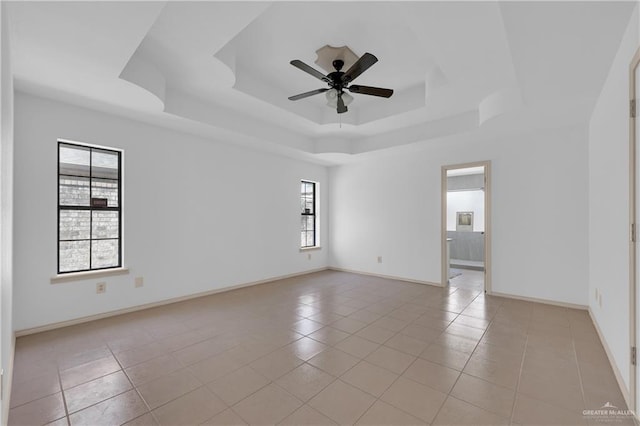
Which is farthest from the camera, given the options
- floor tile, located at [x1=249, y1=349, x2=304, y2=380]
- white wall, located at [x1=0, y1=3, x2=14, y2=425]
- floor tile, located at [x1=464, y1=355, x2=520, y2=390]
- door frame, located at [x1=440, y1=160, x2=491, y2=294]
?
door frame, located at [x1=440, y1=160, x2=491, y2=294]

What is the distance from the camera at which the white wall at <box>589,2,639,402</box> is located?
2.09 m

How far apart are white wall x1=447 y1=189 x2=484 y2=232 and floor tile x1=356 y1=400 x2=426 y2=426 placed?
8.25 meters

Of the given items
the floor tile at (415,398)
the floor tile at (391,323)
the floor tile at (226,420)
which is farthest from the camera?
the floor tile at (391,323)

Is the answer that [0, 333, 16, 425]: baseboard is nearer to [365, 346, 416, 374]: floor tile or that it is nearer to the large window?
the large window

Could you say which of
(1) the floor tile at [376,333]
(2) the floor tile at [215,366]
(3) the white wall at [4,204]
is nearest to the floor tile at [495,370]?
→ (1) the floor tile at [376,333]

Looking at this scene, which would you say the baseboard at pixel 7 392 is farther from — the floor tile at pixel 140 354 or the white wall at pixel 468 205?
the white wall at pixel 468 205

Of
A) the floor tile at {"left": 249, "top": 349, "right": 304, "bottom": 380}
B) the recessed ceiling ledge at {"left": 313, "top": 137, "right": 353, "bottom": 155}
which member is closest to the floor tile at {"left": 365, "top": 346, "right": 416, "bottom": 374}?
the floor tile at {"left": 249, "top": 349, "right": 304, "bottom": 380}

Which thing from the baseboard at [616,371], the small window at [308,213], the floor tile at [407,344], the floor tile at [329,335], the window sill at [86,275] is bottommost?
the floor tile at [329,335]

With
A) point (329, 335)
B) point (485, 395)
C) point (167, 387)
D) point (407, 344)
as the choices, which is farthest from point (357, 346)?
point (167, 387)

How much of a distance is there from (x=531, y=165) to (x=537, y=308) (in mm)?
2045

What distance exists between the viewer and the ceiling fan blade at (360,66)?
8.13 ft

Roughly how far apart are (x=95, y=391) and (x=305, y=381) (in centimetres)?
152

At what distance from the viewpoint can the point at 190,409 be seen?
1.95 m

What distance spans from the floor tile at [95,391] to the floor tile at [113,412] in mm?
69
